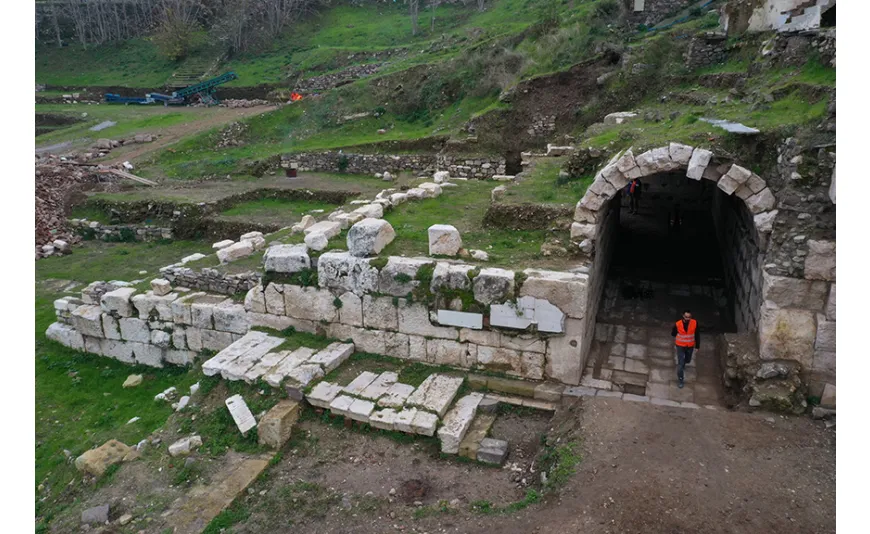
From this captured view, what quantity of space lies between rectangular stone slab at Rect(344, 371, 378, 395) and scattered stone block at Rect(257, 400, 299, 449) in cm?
87

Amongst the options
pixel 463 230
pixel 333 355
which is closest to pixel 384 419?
pixel 333 355

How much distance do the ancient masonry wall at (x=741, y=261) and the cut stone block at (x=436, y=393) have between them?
449 cm

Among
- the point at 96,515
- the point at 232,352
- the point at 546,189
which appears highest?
the point at 546,189

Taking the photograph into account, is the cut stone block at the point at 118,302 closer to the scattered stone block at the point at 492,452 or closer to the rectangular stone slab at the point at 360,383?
the rectangular stone slab at the point at 360,383

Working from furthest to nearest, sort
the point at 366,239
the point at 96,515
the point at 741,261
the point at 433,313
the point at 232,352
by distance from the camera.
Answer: the point at 741,261, the point at 232,352, the point at 366,239, the point at 433,313, the point at 96,515

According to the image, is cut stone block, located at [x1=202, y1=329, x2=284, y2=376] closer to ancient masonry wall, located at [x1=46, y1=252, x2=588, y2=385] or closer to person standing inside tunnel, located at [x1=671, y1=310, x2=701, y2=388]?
ancient masonry wall, located at [x1=46, y1=252, x2=588, y2=385]

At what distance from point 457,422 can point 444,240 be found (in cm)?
291

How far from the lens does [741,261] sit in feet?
33.7

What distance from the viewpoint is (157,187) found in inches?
845

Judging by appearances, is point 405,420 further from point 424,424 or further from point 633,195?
point 633,195

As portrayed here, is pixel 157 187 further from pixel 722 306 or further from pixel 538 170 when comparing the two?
pixel 722 306

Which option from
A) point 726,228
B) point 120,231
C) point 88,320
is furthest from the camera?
point 120,231

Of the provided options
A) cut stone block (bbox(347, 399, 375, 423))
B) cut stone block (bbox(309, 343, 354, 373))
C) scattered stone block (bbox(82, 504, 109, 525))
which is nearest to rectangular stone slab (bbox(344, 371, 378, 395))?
cut stone block (bbox(347, 399, 375, 423))

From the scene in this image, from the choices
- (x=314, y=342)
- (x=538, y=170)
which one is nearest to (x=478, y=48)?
(x=538, y=170)
